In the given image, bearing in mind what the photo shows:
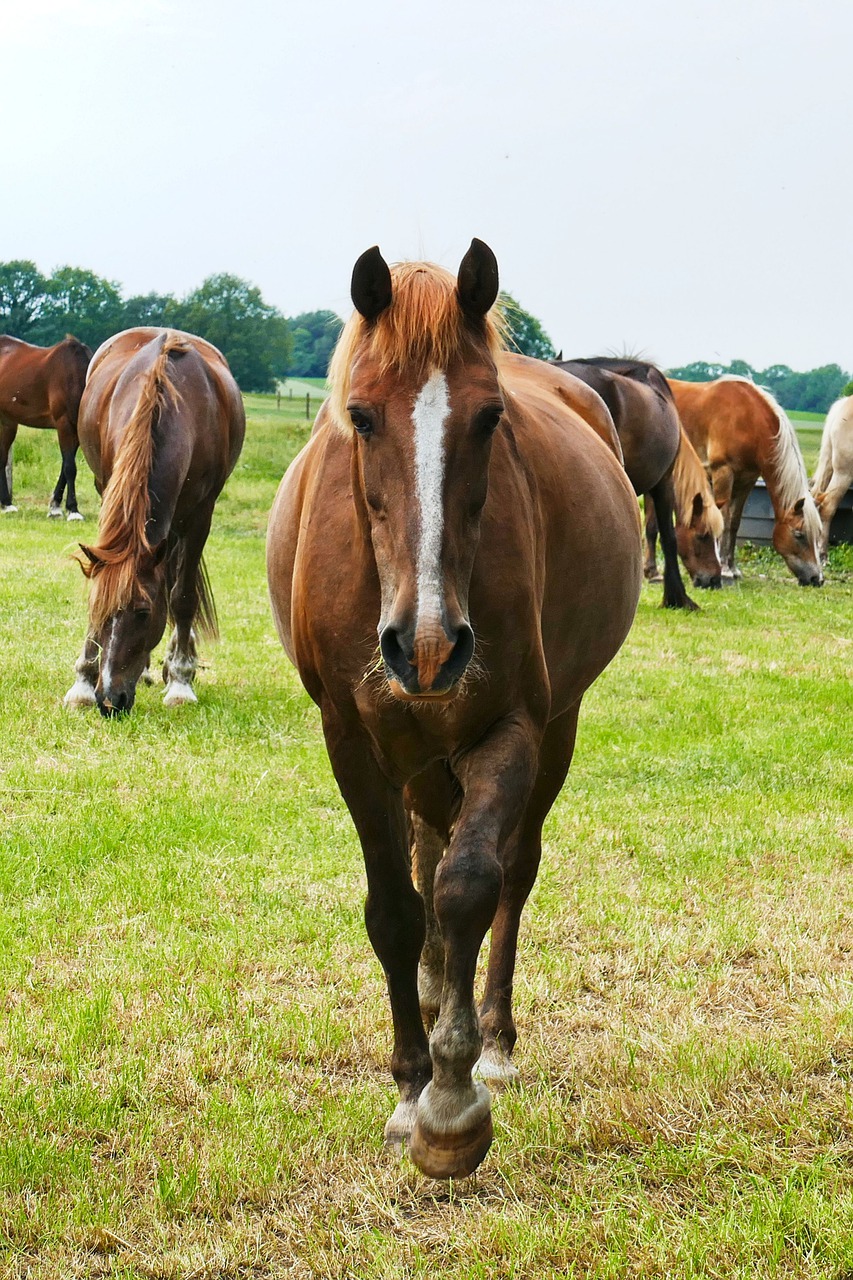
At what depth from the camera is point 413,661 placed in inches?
82.1

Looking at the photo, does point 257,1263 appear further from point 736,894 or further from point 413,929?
point 736,894

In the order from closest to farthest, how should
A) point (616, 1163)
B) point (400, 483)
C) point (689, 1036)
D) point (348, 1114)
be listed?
point (400, 483) < point (616, 1163) < point (348, 1114) < point (689, 1036)

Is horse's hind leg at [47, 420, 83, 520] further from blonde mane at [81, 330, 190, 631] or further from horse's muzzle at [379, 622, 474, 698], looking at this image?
horse's muzzle at [379, 622, 474, 698]

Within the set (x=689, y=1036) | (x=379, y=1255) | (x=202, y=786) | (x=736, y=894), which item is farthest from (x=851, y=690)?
(x=379, y=1255)

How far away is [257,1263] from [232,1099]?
0.60 m

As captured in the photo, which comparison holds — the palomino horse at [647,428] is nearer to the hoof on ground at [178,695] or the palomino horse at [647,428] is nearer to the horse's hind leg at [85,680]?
the hoof on ground at [178,695]

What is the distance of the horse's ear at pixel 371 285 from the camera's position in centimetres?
237

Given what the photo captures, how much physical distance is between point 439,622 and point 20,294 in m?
61.5

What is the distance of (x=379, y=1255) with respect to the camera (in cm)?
229

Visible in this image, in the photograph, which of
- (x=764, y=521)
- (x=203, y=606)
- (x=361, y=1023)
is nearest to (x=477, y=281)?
(x=361, y=1023)

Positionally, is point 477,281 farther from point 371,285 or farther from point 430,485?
point 430,485

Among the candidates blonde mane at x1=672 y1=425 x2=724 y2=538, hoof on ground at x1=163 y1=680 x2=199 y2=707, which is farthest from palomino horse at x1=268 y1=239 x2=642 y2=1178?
blonde mane at x1=672 y1=425 x2=724 y2=538

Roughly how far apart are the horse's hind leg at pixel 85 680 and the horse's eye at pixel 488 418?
486cm

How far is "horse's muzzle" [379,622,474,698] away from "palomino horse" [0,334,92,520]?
657 inches
